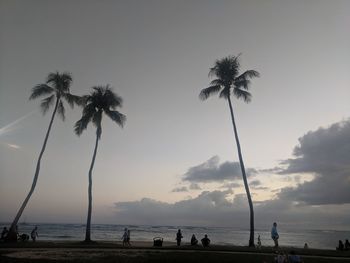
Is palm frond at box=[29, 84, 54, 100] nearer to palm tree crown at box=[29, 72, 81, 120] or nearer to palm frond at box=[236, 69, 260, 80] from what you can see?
palm tree crown at box=[29, 72, 81, 120]

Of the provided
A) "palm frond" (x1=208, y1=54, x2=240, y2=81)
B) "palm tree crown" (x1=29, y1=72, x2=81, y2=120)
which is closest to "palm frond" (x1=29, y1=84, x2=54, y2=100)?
"palm tree crown" (x1=29, y1=72, x2=81, y2=120)

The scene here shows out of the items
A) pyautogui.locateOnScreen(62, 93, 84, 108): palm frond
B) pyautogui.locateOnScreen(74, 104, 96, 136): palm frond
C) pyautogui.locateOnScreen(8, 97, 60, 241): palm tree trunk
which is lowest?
pyautogui.locateOnScreen(8, 97, 60, 241): palm tree trunk

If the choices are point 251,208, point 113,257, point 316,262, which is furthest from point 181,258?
point 251,208

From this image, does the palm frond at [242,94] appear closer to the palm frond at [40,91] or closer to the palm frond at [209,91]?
the palm frond at [209,91]

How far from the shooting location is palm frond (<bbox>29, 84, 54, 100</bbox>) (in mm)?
42438

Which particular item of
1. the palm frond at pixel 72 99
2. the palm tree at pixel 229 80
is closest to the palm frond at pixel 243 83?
the palm tree at pixel 229 80

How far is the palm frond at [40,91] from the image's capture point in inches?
1671

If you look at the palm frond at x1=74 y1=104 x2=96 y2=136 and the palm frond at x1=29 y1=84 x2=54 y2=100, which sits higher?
the palm frond at x1=29 y1=84 x2=54 y2=100

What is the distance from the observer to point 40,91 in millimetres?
42750

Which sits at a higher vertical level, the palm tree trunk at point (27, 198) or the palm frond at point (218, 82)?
the palm frond at point (218, 82)

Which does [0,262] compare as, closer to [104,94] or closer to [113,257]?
[113,257]

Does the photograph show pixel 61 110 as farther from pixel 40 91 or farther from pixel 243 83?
pixel 243 83

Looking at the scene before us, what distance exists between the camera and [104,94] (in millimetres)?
41156

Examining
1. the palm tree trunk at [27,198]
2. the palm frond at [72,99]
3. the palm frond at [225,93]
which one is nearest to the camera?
the palm tree trunk at [27,198]
